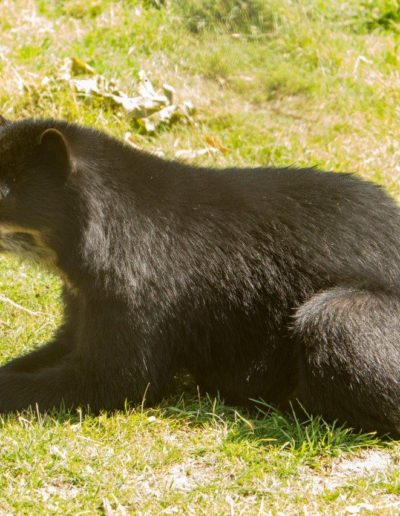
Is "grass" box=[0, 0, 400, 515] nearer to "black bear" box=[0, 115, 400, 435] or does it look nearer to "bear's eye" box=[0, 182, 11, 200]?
"black bear" box=[0, 115, 400, 435]

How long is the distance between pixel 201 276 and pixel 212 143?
3.86 metres

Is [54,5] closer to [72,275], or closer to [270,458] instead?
[72,275]

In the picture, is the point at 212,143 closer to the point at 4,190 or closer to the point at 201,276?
the point at 201,276

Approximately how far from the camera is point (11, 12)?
10539 millimetres

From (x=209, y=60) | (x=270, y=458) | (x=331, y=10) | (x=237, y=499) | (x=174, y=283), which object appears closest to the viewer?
(x=237, y=499)

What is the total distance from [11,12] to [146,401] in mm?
6134

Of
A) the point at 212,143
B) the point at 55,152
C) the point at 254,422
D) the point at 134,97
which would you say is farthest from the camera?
the point at 134,97

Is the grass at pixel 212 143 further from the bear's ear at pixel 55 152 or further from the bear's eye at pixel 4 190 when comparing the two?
the bear's ear at pixel 55 152

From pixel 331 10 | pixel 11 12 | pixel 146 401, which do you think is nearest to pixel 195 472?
pixel 146 401

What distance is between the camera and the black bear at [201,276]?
5.48 metres

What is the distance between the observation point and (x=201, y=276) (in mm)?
5688

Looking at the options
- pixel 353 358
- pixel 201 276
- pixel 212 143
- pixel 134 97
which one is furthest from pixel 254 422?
pixel 134 97

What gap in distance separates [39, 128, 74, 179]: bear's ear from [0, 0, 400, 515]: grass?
108 centimetres

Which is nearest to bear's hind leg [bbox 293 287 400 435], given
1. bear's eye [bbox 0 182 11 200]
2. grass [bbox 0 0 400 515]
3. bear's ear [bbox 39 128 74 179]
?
grass [bbox 0 0 400 515]
